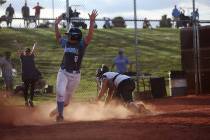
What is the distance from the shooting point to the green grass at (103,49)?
3021cm

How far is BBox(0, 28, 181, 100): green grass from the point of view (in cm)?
3021

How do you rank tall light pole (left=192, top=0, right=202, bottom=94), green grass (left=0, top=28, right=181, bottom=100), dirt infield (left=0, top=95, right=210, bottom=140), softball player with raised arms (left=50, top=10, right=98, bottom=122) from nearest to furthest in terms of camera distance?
dirt infield (left=0, top=95, right=210, bottom=140)
softball player with raised arms (left=50, top=10, right=98, bottom=122)
tall light pole (left=192, top=0, right=202, bottom=94)
green grass (left=0, top=28, right=181, bottom=100)

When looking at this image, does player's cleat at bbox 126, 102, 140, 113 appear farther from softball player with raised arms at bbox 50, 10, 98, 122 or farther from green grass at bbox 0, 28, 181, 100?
green grass at bbox 0, 28, 181, 100

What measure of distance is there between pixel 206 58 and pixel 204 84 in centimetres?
103

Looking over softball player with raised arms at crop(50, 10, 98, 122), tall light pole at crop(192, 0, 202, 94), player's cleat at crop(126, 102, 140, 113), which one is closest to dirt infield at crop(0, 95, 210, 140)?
player's cleat at crop(126, 102, 140, 113)

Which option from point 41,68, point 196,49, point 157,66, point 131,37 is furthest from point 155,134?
point 131,37

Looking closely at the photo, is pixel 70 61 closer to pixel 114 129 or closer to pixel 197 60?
pixel 114 129

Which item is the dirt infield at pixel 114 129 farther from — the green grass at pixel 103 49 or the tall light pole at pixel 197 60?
the green grass at pixel 103 49

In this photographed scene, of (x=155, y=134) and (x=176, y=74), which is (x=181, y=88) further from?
(x=155, y=134)

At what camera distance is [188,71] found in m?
20.7

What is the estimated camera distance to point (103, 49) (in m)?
37.2

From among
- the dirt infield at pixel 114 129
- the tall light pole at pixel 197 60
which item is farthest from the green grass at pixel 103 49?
the dirt infield at pixel 114 129

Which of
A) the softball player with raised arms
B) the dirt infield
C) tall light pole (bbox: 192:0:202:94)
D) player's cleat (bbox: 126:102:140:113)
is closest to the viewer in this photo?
the dirt infield

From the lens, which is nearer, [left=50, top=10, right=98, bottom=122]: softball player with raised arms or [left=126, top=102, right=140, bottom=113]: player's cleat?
[left=50, top=10, right=98, bottom=122]: softball player with raised arms
